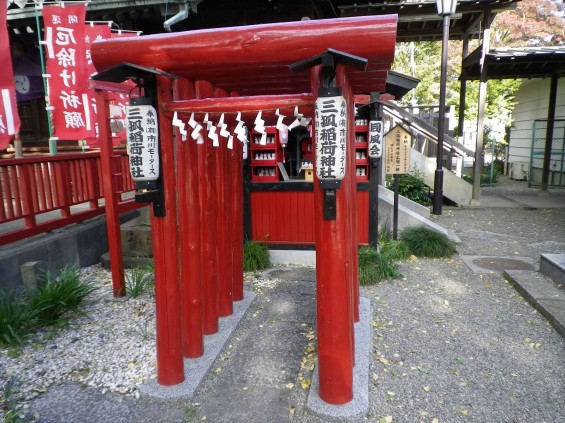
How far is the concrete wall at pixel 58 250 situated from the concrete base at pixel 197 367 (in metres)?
2.81

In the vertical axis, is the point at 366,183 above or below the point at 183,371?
above

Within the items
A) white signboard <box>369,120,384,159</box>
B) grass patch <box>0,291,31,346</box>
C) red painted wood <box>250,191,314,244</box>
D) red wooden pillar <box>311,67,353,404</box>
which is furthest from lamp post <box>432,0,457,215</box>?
grass patch <box>0,291,31,346</box>

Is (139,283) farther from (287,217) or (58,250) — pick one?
(287,217)

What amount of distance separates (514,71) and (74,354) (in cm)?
1473

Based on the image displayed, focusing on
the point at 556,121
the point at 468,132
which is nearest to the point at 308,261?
the point at 556,121

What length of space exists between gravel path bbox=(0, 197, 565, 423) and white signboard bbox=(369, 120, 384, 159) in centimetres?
224

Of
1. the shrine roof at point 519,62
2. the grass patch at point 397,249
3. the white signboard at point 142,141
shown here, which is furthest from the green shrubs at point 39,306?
the shrine roof at point 519,62

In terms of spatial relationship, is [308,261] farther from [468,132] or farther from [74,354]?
[468,132]

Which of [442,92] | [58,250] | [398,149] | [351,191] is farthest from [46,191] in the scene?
[442,92]

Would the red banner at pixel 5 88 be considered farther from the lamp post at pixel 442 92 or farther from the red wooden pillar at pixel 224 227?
the lamp post at pixel 442 92

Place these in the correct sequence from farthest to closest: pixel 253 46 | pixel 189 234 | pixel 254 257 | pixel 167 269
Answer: pixel 254 257 < pixel 189 234 < pixel 167 269 < pixel 253 46

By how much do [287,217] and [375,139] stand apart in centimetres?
208

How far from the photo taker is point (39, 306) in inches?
173

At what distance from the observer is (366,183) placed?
22.0 feet
